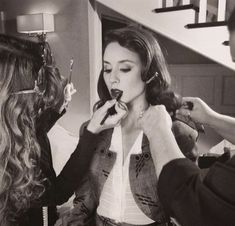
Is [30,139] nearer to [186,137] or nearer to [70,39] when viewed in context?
[70,39]

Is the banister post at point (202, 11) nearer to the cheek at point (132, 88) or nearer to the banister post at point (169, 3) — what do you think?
the banister post at point (169, 3)

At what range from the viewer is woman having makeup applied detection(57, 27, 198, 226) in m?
1.43

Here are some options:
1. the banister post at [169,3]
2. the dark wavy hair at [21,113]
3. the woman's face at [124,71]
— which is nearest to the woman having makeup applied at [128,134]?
the woman's face at [124,71]

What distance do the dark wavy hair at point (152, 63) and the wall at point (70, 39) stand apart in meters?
0.23

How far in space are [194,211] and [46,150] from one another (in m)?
0.90

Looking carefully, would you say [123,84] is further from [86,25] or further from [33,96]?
[33,96]

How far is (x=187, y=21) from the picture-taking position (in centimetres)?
139

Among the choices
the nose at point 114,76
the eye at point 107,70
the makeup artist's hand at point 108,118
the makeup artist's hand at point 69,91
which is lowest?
the makeup artist's hand at point 108,118

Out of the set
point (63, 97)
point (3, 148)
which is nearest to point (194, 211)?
point (63, 97)

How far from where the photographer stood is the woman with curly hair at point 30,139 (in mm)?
1652

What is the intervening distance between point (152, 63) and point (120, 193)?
0.61 m

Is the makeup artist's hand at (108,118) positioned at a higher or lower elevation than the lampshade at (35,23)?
lower

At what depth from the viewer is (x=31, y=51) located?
5.44ft

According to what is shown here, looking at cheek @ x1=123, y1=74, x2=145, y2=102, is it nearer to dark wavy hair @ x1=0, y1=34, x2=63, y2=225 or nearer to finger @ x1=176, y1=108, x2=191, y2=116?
finger @ x1=176, y1=108, x2=191, y2=116
